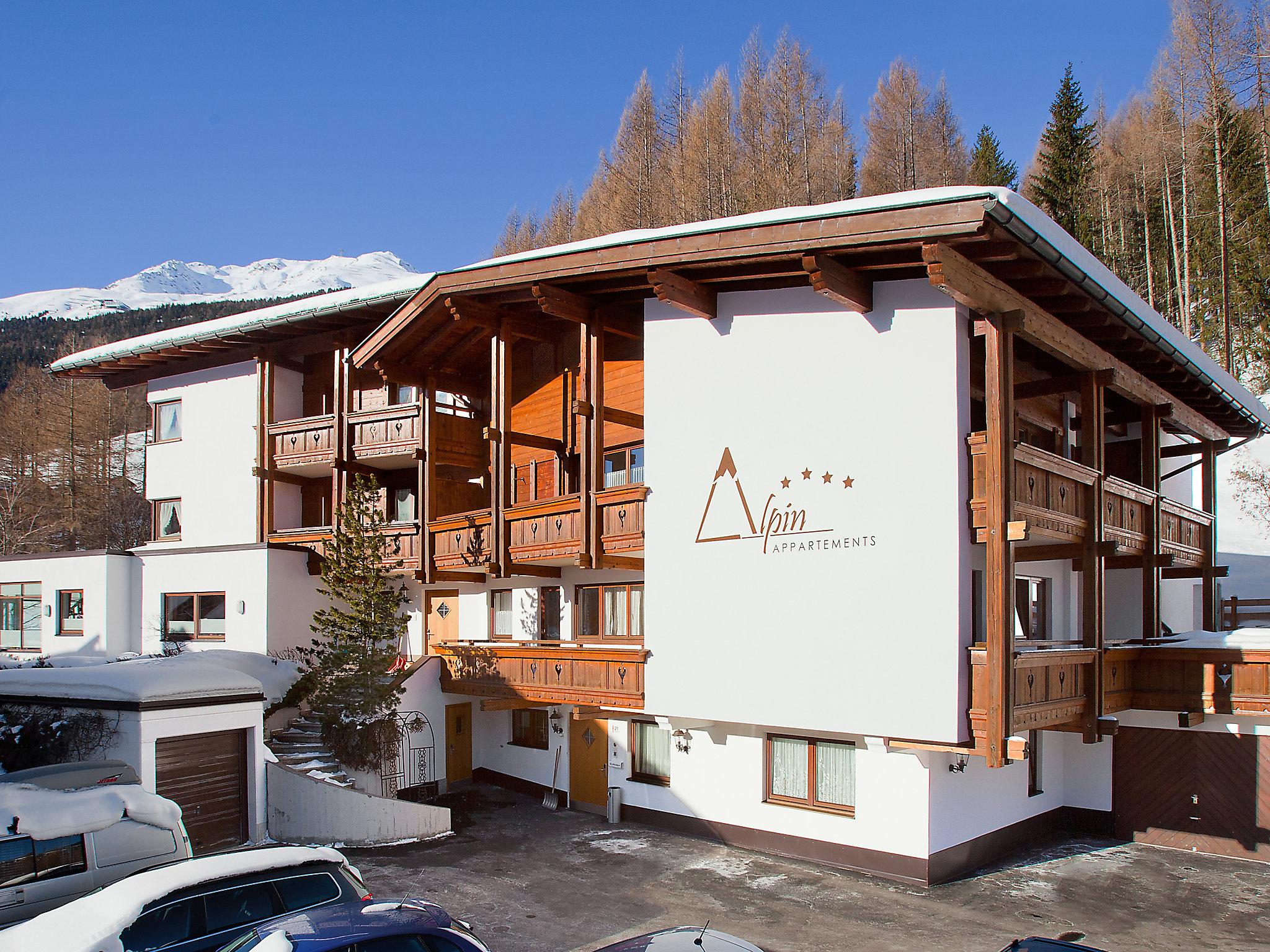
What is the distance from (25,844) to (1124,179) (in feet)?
195

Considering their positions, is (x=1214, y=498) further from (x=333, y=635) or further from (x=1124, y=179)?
(x=1124, y=179)

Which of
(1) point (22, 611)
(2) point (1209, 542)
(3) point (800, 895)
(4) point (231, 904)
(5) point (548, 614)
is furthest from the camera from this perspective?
(1) point (22, 611)

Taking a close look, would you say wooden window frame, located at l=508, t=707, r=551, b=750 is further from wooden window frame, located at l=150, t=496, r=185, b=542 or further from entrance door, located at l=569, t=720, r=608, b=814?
wooden window frame, located at l=150, t=496, r=185, b=542

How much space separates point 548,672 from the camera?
1873cm

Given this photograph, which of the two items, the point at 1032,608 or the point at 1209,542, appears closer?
the point at 1032,608

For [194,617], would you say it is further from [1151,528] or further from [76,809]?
Answer: [1151,528]

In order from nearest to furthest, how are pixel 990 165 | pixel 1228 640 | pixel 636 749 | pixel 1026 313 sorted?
pixel 1026 313 → pixel 1228 640 → pixel 636 749 → pixel 990 165

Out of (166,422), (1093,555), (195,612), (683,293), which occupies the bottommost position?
(195,612)

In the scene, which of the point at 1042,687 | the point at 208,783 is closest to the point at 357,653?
the point at 208,783

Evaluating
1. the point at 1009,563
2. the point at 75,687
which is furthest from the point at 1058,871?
the point at 75,687

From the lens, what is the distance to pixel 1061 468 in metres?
14.8

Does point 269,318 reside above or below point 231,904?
above

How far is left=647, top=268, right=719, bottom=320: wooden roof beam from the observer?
15.5 metres

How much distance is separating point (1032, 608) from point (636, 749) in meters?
8.04
